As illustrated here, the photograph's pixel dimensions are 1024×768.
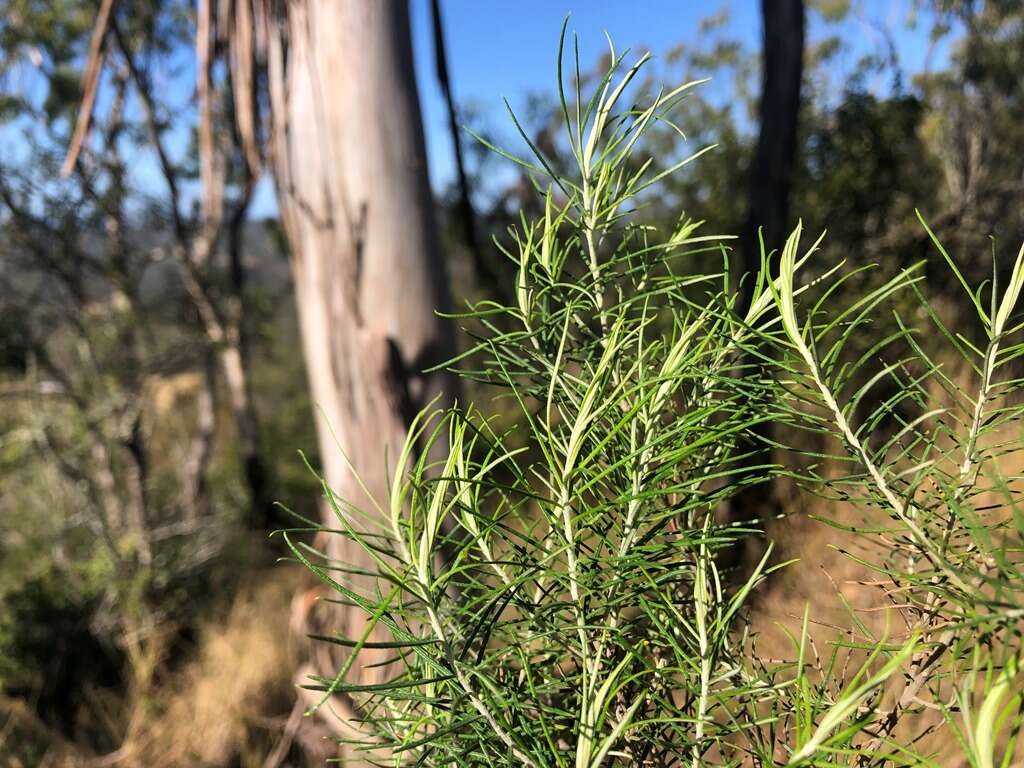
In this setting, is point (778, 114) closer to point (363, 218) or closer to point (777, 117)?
point (777, 117)

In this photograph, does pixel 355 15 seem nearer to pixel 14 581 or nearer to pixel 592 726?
pixel 592 726

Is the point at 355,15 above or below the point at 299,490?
above

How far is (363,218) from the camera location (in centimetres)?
92

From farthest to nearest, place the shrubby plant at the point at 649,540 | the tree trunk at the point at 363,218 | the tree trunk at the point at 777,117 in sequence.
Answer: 1. the tree trunk at the point at 777,117
2. the tree trunk at the point at 363,218
3. the shrubby plant at the point at 649,540

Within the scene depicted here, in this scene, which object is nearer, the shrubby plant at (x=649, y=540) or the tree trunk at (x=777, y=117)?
the shrubby plant at (x=649, y=540)

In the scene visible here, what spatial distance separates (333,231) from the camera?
3.11ft

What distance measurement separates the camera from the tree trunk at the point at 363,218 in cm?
90

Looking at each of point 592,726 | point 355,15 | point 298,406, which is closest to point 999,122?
point 298,406

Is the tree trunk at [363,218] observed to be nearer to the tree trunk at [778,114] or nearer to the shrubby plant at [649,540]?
the shrubby plant at [649,540]

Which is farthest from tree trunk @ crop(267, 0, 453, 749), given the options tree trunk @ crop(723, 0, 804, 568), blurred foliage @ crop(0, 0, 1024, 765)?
tree trunk @ crop(723, 0, 804, 568)

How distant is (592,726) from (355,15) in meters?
0.94

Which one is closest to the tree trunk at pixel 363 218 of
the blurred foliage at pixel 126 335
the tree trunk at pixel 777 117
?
the blurred foliage at pixel 126 335

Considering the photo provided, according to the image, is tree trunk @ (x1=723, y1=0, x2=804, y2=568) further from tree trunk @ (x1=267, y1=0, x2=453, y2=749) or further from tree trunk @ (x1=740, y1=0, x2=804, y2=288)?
tree trunk @ (x1=267, y1=0, x2=453, y2=749)

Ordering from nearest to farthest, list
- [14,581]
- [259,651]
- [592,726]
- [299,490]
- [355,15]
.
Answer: [592,726], [355,15], [259,651], [14,581], [299,490]
